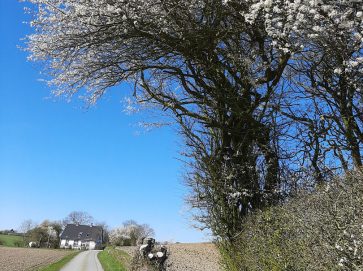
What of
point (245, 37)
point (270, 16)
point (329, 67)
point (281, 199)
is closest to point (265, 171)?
point (281, 199)

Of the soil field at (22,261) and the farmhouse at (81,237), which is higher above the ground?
the farmhouse at (81,237)

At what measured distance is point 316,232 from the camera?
4.47 m

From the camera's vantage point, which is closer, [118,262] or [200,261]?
[200,261]

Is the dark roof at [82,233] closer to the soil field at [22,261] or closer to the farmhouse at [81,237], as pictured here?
the farmhouse at [81,237]

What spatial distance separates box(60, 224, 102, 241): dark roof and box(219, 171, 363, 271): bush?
10688cm

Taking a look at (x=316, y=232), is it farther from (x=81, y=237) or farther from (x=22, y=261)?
(x=81, y=237)

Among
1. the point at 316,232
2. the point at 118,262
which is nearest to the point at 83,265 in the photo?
the point at 118,262

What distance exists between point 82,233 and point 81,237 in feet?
5.33

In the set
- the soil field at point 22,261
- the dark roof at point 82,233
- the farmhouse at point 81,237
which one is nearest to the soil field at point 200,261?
the soil field at point 22,261

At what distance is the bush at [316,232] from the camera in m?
3.91

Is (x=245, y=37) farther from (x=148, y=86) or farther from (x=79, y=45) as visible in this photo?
(x=79, y=45)

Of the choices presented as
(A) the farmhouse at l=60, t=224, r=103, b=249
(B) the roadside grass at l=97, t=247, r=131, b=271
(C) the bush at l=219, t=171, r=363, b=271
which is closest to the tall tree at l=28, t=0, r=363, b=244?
(C) the bush at l=219, t=171, r=363, b=271

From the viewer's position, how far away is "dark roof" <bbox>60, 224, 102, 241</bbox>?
353 ft

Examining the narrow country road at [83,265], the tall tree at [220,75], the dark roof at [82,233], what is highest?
the dark roof at [82,233]
